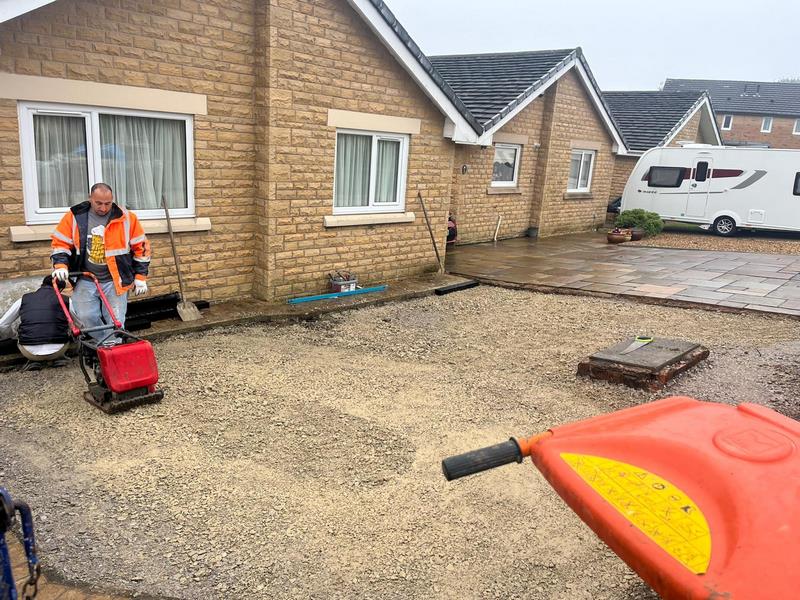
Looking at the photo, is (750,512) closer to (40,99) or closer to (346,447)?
(346,447)

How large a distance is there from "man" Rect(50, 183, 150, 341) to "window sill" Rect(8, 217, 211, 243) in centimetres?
134

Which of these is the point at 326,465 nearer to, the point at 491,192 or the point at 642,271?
the point at 642,271

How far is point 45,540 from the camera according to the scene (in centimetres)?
373

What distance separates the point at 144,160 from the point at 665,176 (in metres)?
16.9

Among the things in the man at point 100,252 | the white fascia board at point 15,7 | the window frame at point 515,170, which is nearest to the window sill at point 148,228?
the man at point 100,252

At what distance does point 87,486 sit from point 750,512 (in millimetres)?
3971

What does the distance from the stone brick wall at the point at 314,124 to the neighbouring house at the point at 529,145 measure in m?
4.40

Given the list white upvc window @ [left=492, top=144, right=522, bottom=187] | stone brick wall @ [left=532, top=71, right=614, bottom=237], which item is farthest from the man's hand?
stone brick wall @ [left=532, top=71, right=614, bottom=237]

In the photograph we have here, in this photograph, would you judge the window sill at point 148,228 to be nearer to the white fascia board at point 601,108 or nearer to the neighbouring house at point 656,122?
the white fascia board at point 601,108

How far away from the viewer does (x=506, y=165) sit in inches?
655

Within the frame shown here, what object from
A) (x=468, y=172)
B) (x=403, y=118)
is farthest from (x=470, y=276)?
(x=468, y=172)

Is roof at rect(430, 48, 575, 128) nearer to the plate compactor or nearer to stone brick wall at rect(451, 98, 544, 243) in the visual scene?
stone brick wall at rect(451, 98, 544, 243)

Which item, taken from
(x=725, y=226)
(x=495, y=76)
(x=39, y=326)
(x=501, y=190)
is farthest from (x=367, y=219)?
(x=725, y=226)

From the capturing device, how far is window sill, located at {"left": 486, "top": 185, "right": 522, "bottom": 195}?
1600 centimetres
